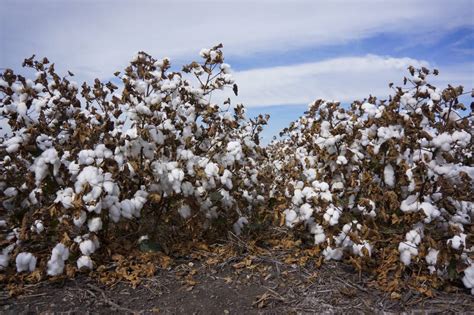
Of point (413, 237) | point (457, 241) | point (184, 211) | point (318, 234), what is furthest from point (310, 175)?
point (457, 241)

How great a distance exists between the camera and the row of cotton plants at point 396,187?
3336 millimetres

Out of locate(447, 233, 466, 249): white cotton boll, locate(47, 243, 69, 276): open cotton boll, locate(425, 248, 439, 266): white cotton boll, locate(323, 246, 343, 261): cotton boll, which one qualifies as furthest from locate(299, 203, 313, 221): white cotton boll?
locate(47, 243, 69, 276): open cotton boll

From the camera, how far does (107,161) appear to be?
338 cm

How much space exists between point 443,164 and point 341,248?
109 cm

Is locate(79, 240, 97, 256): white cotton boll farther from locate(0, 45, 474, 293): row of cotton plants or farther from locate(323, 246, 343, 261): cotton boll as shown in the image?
locate(323, 246, 343, 261): cotton boll

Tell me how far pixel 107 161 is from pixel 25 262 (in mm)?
1019

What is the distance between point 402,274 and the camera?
3.59 meters

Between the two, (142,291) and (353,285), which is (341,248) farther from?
(142,291)

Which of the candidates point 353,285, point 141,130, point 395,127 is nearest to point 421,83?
point 395,127

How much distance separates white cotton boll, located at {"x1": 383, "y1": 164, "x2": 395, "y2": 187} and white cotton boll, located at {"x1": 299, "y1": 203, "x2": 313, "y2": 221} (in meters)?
0.71

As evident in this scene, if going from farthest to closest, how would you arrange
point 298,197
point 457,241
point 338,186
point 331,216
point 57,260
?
point 338,186
point 298,197
point 331,216
point 57,260
point 457,241

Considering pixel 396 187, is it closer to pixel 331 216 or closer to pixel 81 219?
pixel 331 216

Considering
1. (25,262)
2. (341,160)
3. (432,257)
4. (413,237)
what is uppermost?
(341,160)

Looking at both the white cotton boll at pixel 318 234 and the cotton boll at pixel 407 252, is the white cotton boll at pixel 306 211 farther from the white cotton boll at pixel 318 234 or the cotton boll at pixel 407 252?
the cotton boll at pixel 407 252
